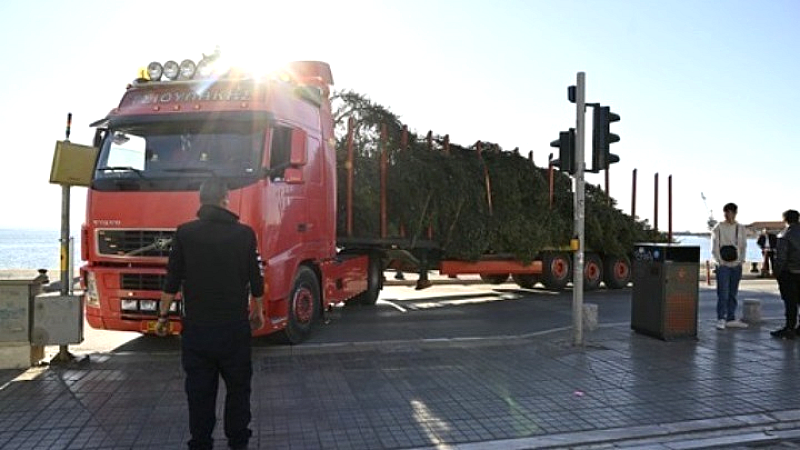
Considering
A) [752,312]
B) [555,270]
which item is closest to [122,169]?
[752,312]

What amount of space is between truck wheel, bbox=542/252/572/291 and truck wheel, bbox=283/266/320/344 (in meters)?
7.13

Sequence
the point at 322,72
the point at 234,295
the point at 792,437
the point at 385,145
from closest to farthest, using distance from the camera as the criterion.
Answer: the point at 234,295
the point at 792,437
the point at 322,72
the point at 385,145

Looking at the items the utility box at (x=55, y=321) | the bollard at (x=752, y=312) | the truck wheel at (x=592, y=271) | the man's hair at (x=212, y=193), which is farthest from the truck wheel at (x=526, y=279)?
the man's hair at (x=212, y=193)

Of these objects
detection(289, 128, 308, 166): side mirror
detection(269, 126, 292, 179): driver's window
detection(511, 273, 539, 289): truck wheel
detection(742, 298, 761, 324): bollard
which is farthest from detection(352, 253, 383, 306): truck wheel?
detection(742, 298, 761, 324): bollard

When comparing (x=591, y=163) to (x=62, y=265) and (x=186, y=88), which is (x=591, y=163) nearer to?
(x=186, y=88)

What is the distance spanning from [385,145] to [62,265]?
592 cm

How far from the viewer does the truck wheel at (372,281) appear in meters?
12.0

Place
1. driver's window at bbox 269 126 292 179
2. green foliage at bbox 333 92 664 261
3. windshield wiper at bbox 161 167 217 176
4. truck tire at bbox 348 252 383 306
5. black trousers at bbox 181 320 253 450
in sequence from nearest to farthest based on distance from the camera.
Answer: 1. black trousers at bbox 181 320 253 450
2. windshield wiper at bbox 161 167 217 176
3. driver's window at bbox 269 126 292 179
4. green foliage at bbox 333 92 664 261
5. truck tire at bbox 348 252 383 306

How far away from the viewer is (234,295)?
4465mm

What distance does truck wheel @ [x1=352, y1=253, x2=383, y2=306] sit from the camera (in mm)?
11992

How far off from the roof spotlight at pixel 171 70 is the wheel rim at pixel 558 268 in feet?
31.2

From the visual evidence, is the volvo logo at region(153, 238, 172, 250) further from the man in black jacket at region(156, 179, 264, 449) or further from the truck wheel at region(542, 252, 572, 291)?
the truck wheel at region(542, 252, 572, 291)

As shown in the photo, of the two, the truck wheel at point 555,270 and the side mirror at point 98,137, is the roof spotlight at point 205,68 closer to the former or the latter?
the side mirror at point 98,137

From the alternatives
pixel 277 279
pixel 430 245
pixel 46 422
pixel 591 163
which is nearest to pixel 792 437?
pixel 591 163
